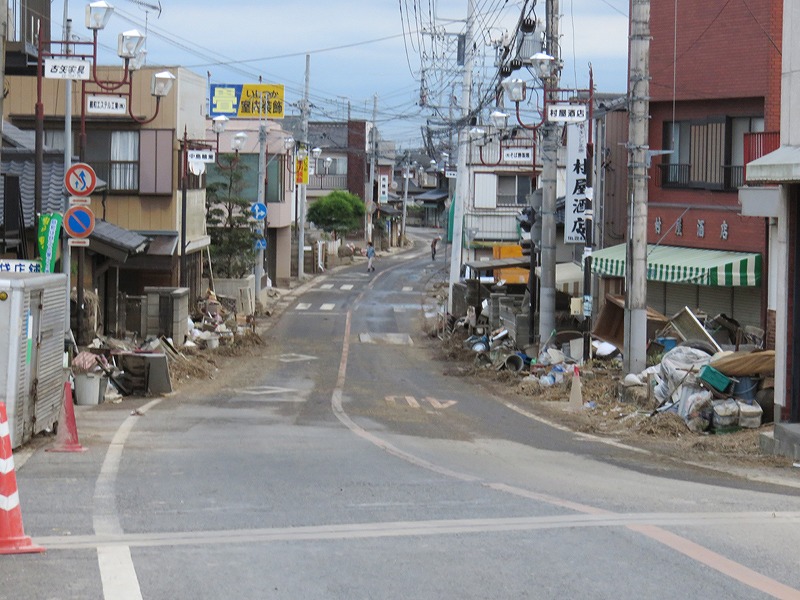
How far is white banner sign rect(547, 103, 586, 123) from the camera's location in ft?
71.5

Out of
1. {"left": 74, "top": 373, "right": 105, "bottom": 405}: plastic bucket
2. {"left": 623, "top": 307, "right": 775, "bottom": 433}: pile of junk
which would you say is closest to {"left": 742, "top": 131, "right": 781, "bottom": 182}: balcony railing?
{"left": 623, "top": 307, "right": 775, "bottom": 433}: pile of junk

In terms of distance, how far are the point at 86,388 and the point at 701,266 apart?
12592 millimetres

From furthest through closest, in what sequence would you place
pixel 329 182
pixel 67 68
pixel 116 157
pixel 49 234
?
pixel 329 182
pixel 116 157
pixel 49 234
pixel 67 68

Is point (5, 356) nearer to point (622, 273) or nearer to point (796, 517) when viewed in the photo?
point (796, 517)

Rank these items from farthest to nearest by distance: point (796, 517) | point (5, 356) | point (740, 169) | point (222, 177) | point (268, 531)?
1. point (222, 177)
2. point (740, 169)
3. point (5, 356)
4. point (796, 517)
5. point (268, 531)

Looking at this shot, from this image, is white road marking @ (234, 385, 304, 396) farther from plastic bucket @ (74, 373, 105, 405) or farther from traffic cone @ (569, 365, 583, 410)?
traffic cone @ (569, 365, 583, 410)

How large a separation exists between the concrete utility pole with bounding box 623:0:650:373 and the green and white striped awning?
265 cm

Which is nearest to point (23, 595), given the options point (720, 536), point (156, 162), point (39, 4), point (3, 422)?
point (3, 422)

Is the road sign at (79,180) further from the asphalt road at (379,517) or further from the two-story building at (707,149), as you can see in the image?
the two-story building at (707,149)

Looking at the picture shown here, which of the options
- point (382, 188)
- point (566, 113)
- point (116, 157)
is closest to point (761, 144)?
point (566, 113)

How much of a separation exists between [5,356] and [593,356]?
53.7 ft

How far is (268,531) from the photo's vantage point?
852 cm

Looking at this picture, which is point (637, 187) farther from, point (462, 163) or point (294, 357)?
point (462, 163)

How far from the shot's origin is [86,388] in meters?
Answer: 20.0
